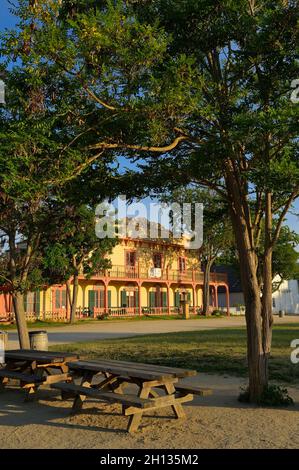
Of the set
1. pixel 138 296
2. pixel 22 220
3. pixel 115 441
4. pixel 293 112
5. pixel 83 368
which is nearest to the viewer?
pixel 115 441

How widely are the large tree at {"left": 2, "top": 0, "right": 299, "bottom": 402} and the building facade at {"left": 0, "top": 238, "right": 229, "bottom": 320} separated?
28963 millimetres

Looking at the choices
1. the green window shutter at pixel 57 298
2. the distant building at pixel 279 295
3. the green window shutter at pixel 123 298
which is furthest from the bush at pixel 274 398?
the distant building at pixel 279 295

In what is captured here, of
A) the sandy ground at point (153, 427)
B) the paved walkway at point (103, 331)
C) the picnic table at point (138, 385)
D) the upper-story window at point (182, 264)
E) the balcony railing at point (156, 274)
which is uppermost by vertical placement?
the upper-story window at point (182, 264)

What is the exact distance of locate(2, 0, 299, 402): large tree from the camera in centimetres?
590

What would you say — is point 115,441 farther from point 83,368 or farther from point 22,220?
point 22,220

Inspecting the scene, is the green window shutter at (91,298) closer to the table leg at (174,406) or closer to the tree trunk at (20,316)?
the tree trunk at (20,316)

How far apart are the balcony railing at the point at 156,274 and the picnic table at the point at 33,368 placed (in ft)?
96.2

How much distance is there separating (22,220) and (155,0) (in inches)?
206

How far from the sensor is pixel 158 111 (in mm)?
6195

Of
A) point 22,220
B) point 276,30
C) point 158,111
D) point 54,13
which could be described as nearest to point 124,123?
point 158,111

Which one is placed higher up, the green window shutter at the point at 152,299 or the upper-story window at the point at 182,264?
the upper-story window at the point at 182,264

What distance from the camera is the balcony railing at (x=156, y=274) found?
1610 inches

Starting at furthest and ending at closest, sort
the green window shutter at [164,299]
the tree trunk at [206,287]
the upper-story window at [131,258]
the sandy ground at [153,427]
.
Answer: the green window shutter at [164,299]
the tree trunk at [206,287]
the upper-story window at [131,258]
the sandy ground at [153,427]

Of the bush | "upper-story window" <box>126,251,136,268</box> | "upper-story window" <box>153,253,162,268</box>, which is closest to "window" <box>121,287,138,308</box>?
"upper-story window" <box>126,251,136,268</box>
